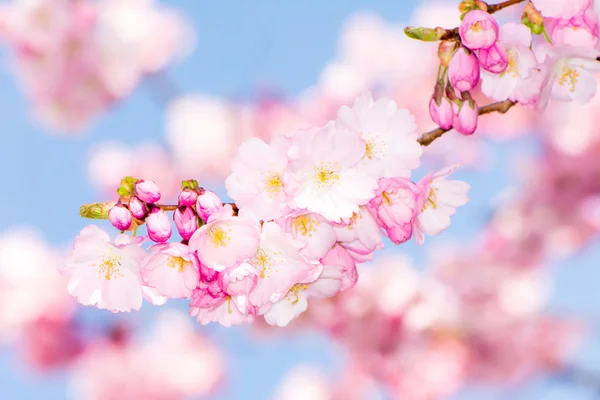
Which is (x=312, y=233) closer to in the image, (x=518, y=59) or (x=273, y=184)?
(x=273, y=184)

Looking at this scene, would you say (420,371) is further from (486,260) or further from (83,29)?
(83,29)

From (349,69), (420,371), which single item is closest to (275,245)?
Result: (420,371)

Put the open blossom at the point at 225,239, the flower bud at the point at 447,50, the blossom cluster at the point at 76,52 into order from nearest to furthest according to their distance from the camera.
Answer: the open blossom at the point at 225,239
the flower bud at the point at 447,50
the blossom cluster at the point at 76,52

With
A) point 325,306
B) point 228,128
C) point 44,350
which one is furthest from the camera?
point 228,128

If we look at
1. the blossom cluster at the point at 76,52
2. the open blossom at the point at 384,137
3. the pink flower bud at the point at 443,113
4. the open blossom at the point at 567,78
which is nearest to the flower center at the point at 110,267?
the open blossom at the point at 384,137

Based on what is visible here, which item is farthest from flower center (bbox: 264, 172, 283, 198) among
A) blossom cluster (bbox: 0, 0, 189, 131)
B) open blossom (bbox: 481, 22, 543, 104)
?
blossom cluster (bbox: 0, 0, 189, 131)

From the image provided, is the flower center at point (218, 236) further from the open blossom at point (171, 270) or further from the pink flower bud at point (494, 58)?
the pink flower bud at point (494, 58)

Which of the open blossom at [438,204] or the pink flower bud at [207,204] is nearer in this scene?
the pink flower bud at [207,204]
